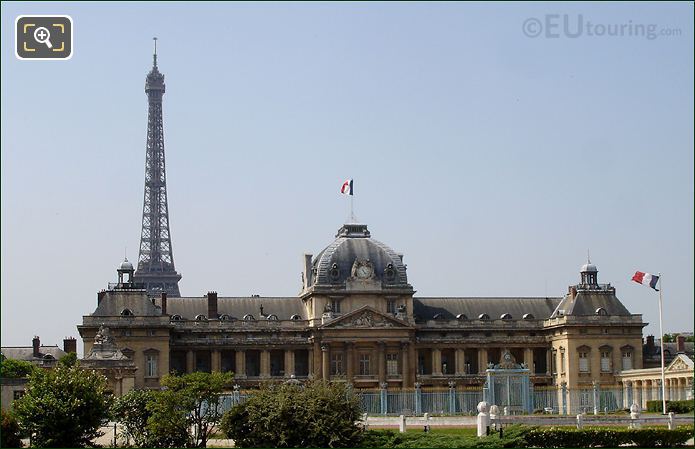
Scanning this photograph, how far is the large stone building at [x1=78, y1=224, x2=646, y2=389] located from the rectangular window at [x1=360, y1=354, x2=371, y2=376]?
0.08m

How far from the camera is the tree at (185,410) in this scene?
5925 centimetres

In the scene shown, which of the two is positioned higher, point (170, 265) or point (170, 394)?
point (170, 265)

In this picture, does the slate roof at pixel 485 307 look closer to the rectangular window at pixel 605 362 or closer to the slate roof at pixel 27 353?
the rectangular window at pixel 605 362

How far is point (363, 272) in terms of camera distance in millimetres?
108750

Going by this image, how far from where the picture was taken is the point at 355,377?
108 m

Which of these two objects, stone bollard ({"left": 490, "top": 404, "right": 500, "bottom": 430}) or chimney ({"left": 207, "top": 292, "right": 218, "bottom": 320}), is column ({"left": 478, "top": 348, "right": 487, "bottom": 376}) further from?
stone bollard ({"left": 490, "top": 404, "right": 500, "bottom": 430})

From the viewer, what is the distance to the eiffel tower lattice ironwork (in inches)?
6885

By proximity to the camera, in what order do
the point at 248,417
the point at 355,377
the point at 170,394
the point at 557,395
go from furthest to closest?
the point at 355,377
the point at 557,395
the point at 170,394
the point at 248,417

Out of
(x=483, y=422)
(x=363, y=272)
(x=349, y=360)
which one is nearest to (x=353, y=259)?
(x=363, y=272)

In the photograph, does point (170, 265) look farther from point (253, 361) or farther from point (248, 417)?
point (248, 417)

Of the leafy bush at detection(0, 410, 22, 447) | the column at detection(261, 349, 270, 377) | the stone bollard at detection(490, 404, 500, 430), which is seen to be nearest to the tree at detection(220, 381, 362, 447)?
the stone bollard at detection(490, 404, 500, 430)

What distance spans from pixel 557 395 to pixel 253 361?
102 ft

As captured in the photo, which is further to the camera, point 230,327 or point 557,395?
point 230,327

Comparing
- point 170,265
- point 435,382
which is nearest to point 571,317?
point 435,382
